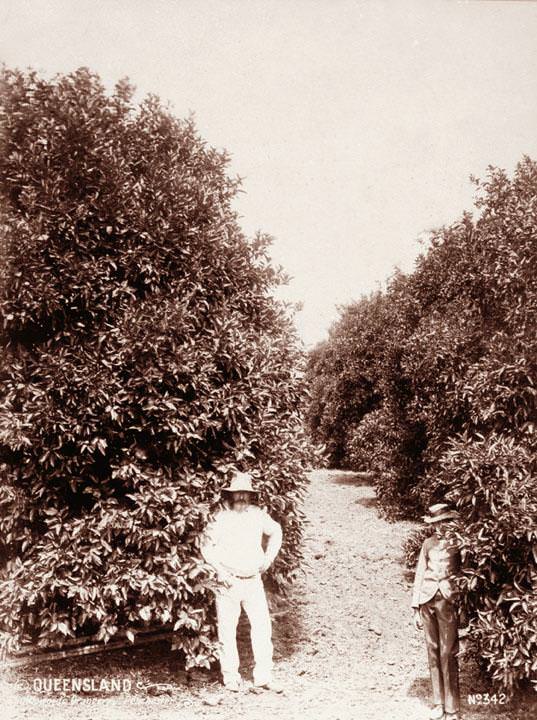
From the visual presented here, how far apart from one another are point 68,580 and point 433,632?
377cm

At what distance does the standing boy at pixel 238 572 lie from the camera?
700cm

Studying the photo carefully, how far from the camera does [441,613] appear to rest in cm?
665

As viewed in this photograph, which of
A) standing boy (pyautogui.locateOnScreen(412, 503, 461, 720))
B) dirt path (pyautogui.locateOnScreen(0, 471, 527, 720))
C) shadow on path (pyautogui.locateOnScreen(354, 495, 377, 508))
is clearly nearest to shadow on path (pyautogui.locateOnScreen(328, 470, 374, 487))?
shadow on path (pyautogui.locateOnScreen(354, 495, 377, 508))

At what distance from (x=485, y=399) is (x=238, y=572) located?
10.9 ft

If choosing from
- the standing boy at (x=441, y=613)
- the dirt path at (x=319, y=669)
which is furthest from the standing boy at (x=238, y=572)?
the standing boy at (x=441, y=613)

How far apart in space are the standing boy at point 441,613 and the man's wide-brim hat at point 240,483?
1950 mm

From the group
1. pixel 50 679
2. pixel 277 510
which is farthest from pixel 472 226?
pixel 50 679

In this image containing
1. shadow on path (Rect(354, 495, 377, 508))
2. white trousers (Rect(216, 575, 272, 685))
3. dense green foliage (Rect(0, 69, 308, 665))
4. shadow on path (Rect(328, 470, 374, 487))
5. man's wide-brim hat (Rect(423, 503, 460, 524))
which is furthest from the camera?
shadow on path (Rect(328, 470, 374, 487))

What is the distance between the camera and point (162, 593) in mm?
6695

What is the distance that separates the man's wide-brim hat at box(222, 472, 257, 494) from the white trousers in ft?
3.26

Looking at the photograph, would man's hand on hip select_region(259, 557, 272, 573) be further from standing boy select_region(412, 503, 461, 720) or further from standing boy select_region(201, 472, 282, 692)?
standing boy select_region(412, 503, 461, 720)

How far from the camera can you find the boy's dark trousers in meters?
6.54

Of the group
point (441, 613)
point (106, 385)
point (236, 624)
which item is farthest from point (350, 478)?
point (106, 385)

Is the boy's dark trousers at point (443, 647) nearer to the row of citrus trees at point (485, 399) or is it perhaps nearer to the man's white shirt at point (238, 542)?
the row of citrus trees at point (485, 399)
